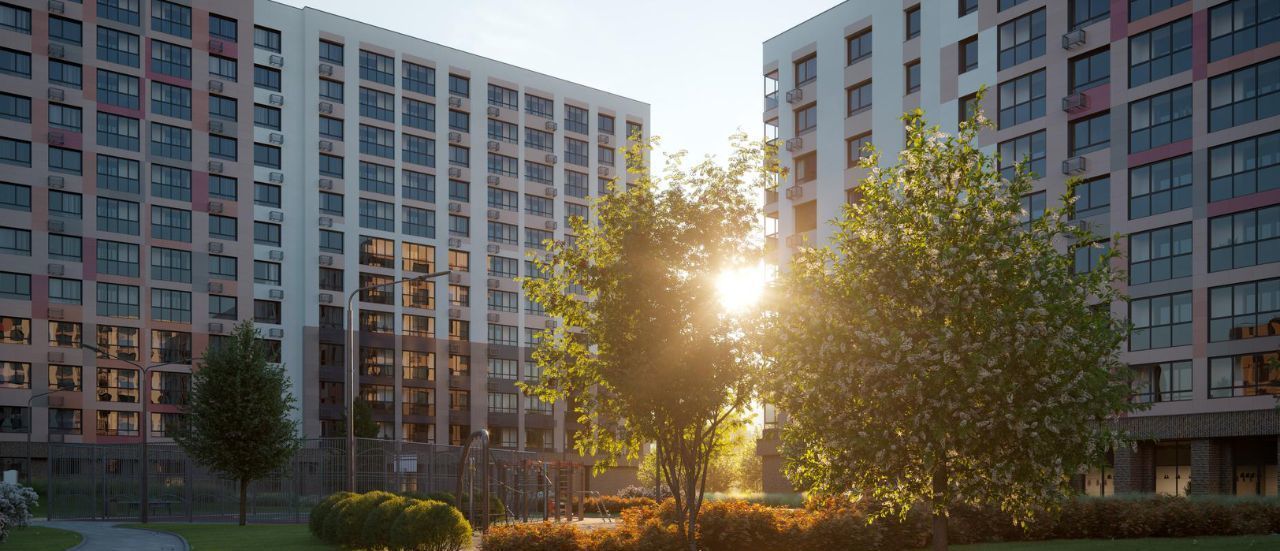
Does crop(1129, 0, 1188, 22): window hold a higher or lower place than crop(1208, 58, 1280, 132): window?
higher

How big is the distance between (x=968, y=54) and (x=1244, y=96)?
48.4 feet

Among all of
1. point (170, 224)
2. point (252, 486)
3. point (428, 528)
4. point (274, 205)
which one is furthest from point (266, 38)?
point (428, 528)

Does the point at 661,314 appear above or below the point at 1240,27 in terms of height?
below

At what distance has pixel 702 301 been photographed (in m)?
24.5

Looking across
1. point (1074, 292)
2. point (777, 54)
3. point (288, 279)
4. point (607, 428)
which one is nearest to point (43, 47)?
point (288, 279)

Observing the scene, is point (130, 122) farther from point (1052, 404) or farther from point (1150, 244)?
point (1052, 404)

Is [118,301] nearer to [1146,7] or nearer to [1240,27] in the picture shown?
[1146,7]

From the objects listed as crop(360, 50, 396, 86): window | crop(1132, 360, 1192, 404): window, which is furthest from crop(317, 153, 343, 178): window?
crop(1132, 360, 1192, 404): window

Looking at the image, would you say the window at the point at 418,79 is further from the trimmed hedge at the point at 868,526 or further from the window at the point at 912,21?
the trimmed hedge at the point at 868,526

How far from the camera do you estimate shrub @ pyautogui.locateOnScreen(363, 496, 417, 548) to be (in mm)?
26203

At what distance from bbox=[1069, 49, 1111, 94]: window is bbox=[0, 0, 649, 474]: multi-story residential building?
45.2m

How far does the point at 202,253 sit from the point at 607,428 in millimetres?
67100

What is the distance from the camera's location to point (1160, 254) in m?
54.7

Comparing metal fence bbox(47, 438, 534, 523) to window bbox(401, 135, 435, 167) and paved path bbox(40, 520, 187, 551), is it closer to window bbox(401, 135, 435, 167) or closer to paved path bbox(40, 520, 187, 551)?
paved path bbox(40, 520, 187, 551)
